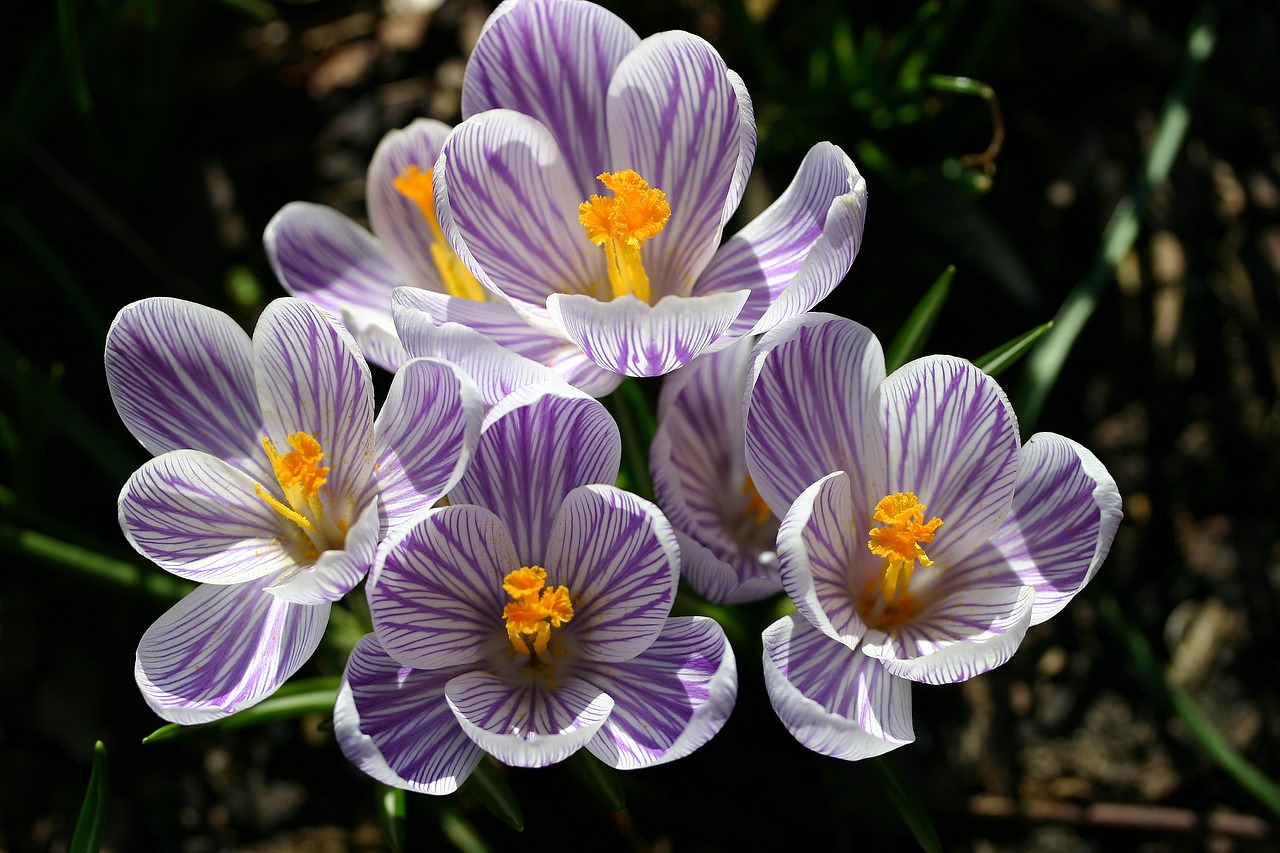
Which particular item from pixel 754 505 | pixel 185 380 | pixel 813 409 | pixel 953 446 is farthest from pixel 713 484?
pixel 185 380

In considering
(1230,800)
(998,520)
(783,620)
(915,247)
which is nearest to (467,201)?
(783,620)

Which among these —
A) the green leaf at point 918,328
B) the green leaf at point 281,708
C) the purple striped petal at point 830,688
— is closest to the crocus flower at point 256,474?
the green leaf at point 281,708

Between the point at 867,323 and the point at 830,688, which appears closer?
the point at 830,688

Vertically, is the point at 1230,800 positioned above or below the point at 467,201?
below

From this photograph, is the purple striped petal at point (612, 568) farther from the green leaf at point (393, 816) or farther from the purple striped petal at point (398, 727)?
the green leaf at point (393, 816)

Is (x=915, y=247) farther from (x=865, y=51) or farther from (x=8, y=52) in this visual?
(x=8, y=52)

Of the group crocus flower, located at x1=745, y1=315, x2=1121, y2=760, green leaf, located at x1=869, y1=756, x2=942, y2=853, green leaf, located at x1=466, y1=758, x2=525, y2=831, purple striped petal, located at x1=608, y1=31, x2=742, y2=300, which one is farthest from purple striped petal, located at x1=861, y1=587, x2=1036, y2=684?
purple striped petal, located at x1=608, y1=31, x2=742, y2=300

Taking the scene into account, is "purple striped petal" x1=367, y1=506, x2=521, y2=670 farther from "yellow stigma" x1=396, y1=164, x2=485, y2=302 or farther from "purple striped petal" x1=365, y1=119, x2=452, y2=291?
"purple striped petal" x1=365, y1=119, x2=452, y2=291

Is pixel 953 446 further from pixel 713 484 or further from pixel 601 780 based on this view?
pixel 601 780
